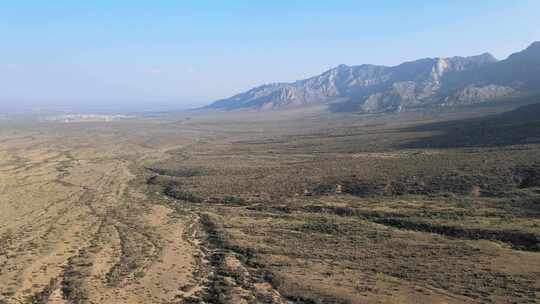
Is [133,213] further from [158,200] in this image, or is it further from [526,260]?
[526,260]

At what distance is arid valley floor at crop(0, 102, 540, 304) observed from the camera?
76.4ft

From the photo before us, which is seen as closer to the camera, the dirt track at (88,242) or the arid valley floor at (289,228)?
the arid valley floor at (289,228)

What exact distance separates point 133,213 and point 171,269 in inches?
650

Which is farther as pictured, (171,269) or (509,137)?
(509,137)

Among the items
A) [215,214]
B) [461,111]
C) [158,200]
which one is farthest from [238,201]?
[461,111]

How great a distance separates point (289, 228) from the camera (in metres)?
35.1

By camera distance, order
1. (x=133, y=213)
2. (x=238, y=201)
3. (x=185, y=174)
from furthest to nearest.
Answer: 1. (x=185, y=174)
2. (x=238, y=201)
3. (x=133, y=213)

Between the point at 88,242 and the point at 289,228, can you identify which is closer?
the point at 88,242

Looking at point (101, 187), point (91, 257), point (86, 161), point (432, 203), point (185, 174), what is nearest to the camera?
point (91, 257)

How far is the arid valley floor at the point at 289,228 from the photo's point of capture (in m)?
23.3

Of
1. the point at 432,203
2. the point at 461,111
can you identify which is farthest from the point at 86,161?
the point at 461,111

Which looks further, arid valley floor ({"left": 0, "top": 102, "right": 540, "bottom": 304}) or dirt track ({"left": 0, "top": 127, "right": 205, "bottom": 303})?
dirt track ({"left": 0, "top": 127, "right": 205, "bottom": 303})

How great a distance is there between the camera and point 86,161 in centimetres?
8125

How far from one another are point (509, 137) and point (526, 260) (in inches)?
1862
